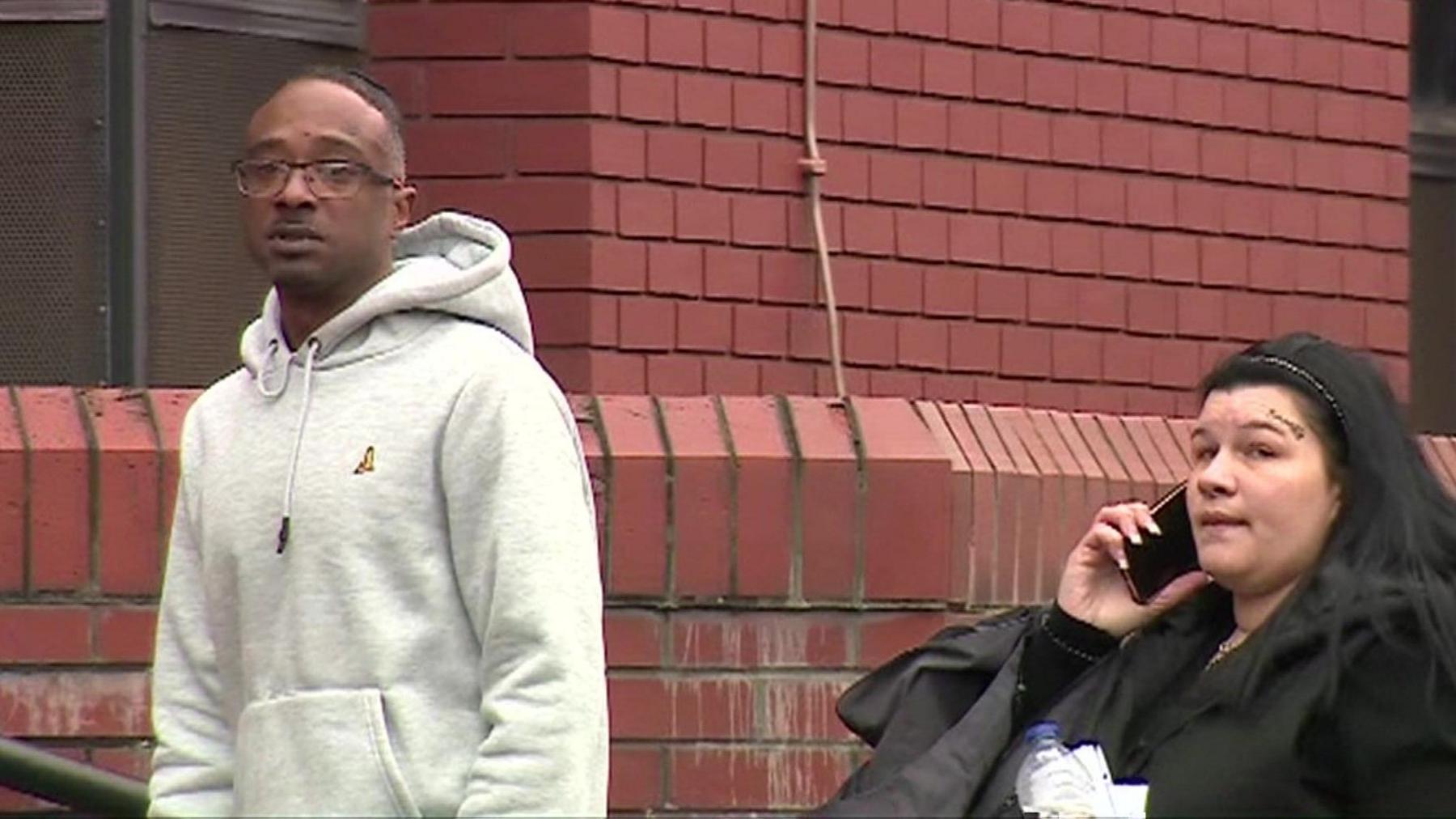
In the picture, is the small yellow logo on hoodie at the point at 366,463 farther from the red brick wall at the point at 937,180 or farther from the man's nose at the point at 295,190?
the red brick wall at the point at 937,180

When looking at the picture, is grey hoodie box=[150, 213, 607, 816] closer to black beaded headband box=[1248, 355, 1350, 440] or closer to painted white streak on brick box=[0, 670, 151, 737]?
black beaded headband box=[1248, 355, 1350, 440]

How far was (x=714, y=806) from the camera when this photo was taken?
6859 mm

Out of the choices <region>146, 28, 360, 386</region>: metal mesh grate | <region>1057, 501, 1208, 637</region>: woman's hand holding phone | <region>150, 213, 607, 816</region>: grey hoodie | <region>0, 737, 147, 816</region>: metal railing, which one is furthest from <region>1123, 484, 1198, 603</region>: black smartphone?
<region>146, 28, 360, 386</region>: metal mesh grate

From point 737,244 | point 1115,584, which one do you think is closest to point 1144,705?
point 1115,584

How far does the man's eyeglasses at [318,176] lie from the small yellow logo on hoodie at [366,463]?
328 millimetres

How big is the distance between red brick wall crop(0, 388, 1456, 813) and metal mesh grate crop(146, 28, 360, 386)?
0.44m

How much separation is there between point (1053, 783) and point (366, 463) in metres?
A: 0.95

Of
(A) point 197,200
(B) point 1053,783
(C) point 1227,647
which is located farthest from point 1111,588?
(A) point 197,200

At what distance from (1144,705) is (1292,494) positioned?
1.12 ft

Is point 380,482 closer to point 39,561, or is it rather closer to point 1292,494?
point 1292,494

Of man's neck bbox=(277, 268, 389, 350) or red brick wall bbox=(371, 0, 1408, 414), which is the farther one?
red brick wall bbox=(371, 0, 1408, 414)

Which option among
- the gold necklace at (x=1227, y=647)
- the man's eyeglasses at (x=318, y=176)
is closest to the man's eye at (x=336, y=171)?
the man's eyeglasses at (x=318, y=176)

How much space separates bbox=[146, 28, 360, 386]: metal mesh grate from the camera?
7.25 metres

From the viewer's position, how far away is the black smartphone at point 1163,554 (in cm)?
556
